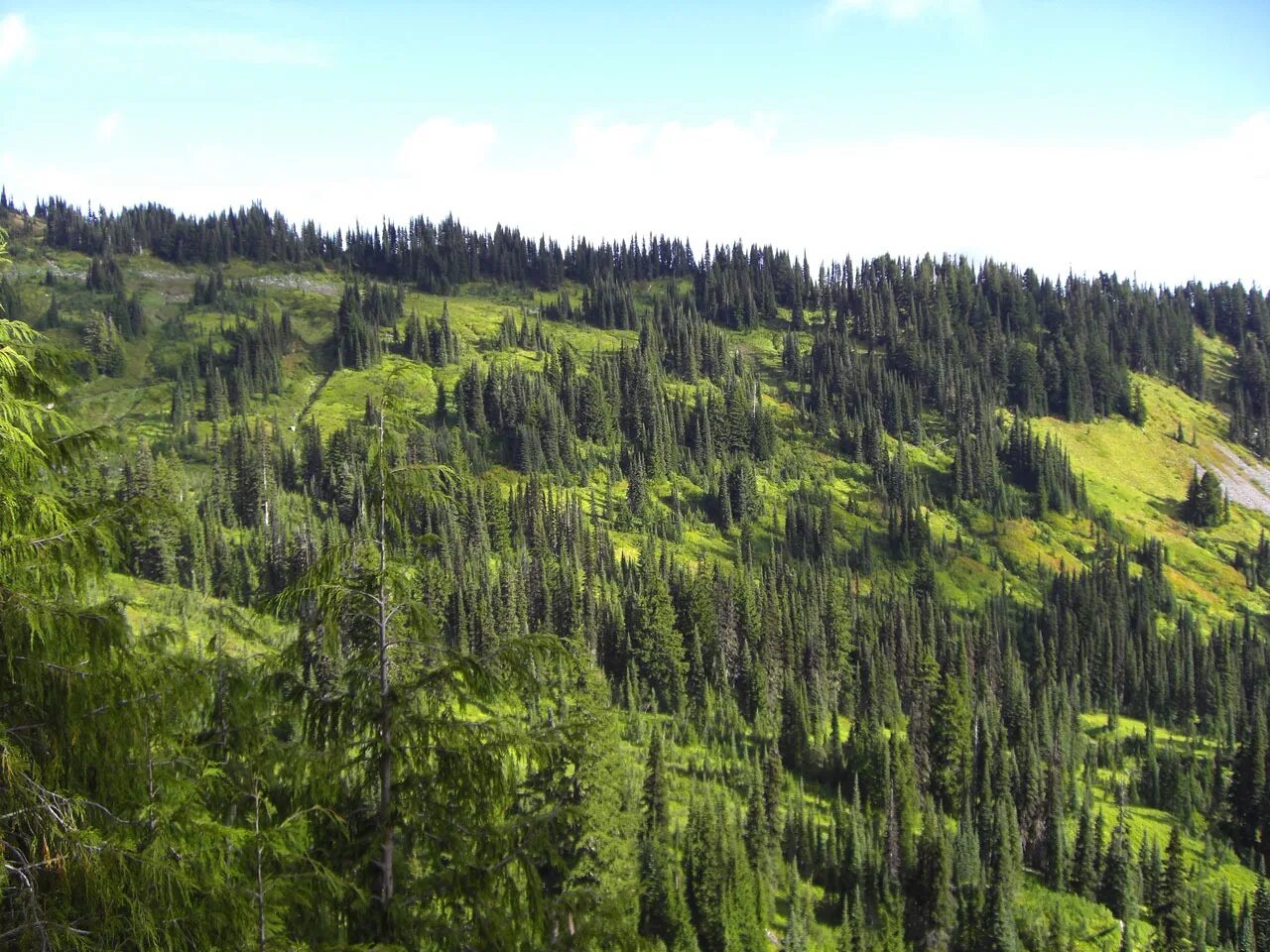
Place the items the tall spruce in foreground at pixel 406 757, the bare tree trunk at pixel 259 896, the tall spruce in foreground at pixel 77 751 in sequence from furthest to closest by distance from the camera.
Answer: the tall spruce in foreground at pixel 406 757, the bare tree trunk at pixel 259 896, the tall spruce in foreground at pixel 77 751

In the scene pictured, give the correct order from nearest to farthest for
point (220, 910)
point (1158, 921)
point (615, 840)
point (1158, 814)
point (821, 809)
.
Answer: point (220, 910) → point (615, 840) → point (1158, 921) → point (821, 809) → point (1158, 814)

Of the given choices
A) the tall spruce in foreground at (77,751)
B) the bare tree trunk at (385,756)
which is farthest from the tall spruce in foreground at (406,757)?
the tall spruce in foreground at (77,751)

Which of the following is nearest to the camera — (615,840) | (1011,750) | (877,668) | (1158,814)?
(615,840)

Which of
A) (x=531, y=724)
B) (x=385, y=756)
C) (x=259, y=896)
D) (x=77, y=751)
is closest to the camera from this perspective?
(x=77, y=751)

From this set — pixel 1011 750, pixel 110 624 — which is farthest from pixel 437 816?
pixel 1011 750

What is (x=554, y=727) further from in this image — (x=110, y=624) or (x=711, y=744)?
(x=711, y=744)

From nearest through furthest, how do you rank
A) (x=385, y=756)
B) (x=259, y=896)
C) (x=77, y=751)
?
(x=77, y=751) < (x=259, y=896) < (x=385, y=756)

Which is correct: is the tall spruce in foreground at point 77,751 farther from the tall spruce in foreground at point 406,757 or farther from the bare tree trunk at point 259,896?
the tall spruce in foreground at point 406,757

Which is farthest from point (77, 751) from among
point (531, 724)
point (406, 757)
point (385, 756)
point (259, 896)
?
point (531, 724)

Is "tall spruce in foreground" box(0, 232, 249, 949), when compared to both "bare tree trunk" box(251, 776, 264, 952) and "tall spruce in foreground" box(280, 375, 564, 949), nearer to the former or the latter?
"bare tree trunk" box(251, 776, 264, 952)

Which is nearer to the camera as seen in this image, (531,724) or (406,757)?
(406,757)

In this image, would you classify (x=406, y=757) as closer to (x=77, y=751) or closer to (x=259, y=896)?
(x=259, y=896)
